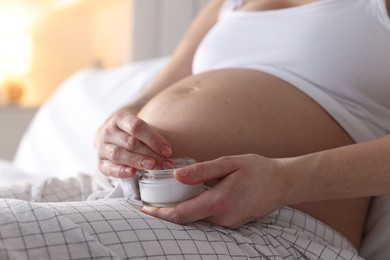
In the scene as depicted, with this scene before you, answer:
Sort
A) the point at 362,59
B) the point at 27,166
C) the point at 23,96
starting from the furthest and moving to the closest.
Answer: the point at 23,96 < the point at 27,166 < the point at 362,59

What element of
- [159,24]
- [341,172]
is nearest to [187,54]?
[341,172]

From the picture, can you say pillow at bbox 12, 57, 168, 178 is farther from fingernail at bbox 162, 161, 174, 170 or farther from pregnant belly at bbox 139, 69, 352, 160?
fingernail at bbox 162, 161, 174, 170

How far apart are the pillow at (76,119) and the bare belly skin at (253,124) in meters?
0.66

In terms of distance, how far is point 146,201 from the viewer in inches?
30.4

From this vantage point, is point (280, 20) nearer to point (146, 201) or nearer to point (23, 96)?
point (146, 201)

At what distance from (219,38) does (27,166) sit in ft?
2.81

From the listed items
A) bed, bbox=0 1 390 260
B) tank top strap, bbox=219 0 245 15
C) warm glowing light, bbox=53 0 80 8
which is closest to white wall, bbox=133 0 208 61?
bed, bbox=0 1 390 260

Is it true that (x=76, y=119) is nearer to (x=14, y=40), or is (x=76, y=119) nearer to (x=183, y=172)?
(x=183, y=172)

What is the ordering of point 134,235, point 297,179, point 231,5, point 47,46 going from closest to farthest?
point 134,235
point 297,179
point 231,5
point 47,46

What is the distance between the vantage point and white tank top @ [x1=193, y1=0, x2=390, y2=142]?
1.01m

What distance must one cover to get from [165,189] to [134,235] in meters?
0.09

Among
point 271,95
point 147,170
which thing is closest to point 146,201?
point 147,170

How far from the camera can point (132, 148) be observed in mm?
833

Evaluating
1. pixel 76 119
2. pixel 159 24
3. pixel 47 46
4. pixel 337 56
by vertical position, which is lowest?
pixel 47 46
